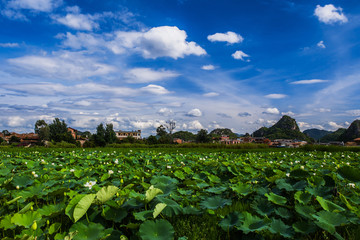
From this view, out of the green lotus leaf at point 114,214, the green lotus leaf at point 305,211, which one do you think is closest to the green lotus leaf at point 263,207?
the green lotus leaf at point 305,211

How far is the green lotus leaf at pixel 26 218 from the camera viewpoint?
5.90 ft

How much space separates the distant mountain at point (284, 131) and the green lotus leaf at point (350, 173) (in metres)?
152

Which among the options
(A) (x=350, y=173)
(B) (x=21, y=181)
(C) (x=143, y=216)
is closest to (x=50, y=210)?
(C) (x=143, y=216)

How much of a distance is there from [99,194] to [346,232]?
97.1 inches

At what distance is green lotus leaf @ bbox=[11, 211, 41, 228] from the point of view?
1800 mm

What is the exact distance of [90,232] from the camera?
170 centimetres

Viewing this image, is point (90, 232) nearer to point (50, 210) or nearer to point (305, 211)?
point (50, 210)

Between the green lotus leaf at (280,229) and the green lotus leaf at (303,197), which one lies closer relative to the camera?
the green lotus leaf at (280,229)

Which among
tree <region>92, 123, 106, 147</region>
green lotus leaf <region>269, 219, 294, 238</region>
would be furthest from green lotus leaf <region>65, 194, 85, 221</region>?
tree <region>92, 123, 106, 147</region>

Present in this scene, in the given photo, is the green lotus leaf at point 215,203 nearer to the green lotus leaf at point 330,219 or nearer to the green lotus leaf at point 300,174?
the green lotus leaf at point 330,219

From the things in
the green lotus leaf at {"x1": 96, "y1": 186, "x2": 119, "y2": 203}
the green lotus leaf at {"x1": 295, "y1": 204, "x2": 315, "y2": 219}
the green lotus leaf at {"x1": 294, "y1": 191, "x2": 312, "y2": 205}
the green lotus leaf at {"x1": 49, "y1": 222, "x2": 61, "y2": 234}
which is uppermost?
the green lotus leaf at {"x1": 96, "y1": 186, "x2": 119, "y2": 203}

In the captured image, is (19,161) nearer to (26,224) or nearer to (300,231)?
(26,224)

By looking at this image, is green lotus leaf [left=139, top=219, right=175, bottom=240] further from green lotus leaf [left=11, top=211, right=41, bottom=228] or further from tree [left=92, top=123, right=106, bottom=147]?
tree [left=92, top=123, right=106, bottom=147]

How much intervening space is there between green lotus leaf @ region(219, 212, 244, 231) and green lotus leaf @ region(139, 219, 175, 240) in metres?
0.53
